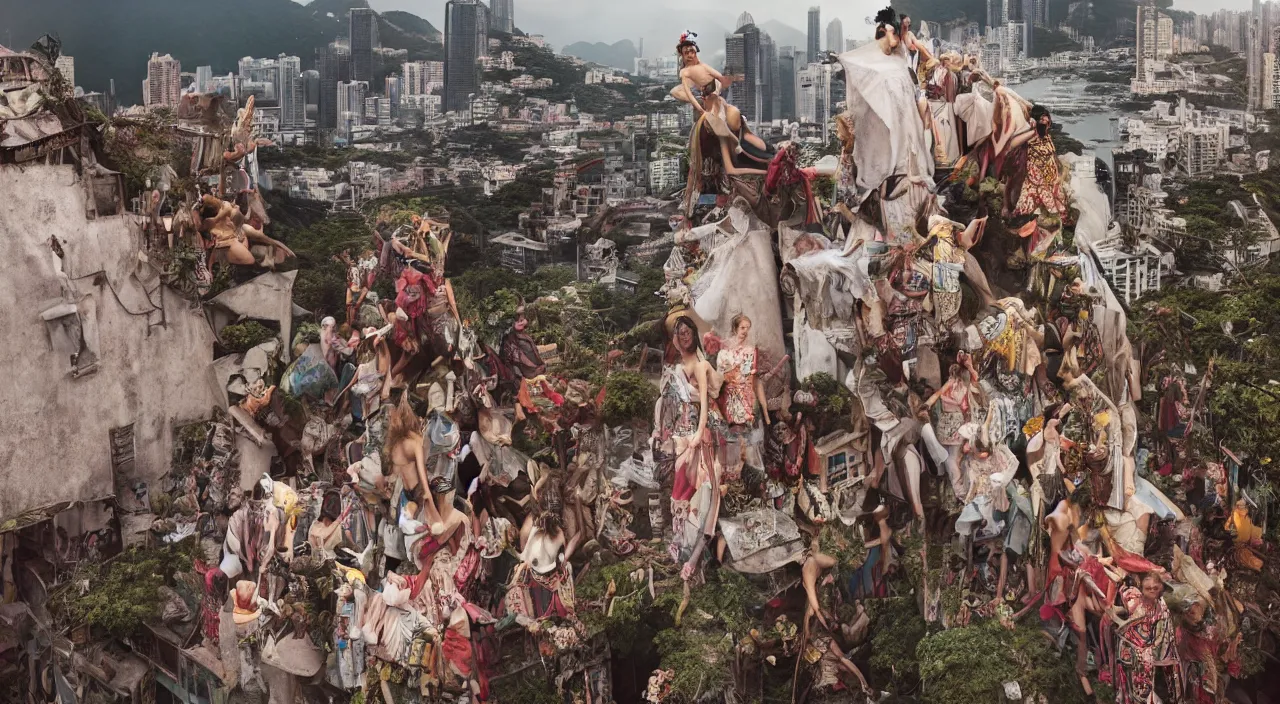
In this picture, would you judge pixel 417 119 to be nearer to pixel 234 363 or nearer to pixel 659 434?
pixel 234 363

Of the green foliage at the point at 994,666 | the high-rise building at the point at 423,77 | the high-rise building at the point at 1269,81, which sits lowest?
the green foliage at the point at 994,666

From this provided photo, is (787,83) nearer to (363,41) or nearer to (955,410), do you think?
(955,410)

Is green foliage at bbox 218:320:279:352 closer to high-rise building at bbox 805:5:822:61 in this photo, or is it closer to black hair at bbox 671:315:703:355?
black hair at bbox 671:315:703:355

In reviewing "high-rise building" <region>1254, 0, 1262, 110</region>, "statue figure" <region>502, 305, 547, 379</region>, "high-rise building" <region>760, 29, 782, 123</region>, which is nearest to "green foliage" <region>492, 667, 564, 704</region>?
"statue figure" <region>502, 305, 547, 379</region>

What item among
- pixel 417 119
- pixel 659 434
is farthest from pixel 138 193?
pixel 659 434

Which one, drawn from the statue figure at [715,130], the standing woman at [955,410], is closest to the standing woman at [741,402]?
the statue figure at [715,130]

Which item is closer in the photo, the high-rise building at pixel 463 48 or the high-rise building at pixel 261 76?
the high-rise building at pixel 463 48

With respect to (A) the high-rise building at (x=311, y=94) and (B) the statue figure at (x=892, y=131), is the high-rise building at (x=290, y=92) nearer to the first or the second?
(A) the high-rise building at (x=311, y=94)
